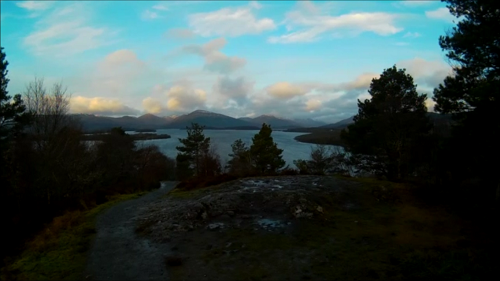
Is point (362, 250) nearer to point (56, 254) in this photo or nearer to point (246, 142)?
point (56, 254)

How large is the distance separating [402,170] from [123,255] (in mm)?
18778

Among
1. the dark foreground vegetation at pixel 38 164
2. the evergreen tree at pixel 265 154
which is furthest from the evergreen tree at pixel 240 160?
the dark foreground vegetation at pixel 38 164

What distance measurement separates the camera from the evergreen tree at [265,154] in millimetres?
33844

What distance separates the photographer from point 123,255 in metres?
8.02

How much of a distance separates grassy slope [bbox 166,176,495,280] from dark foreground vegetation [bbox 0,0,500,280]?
0.14ft

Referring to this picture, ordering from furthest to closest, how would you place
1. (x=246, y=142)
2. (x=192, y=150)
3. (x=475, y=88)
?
(x=246, y=142)
(x=192, y=150)
(x=475, y=88)

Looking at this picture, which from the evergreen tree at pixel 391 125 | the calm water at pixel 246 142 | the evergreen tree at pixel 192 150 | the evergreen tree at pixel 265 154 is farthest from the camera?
the calm water at pixel 246 142

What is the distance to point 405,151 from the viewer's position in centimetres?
A: 2066

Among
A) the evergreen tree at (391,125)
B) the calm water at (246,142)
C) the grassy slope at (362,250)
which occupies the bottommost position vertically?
the calm water at (246,142)

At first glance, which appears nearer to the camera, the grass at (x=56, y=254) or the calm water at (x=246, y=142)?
the grass at (x=56, y=254)

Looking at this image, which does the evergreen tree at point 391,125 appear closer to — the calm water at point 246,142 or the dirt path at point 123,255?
the dirt path at point 123,255

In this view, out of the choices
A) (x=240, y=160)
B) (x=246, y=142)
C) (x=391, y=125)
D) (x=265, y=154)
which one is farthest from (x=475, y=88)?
(x=246, y=142)

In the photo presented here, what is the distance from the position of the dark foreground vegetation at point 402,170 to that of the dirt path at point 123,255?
4.80 ft

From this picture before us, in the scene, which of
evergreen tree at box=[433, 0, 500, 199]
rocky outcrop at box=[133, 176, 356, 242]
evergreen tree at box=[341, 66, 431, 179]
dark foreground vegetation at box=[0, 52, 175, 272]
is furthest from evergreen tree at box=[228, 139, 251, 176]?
evergreen tree at box=[433, 0, 500, 199]
